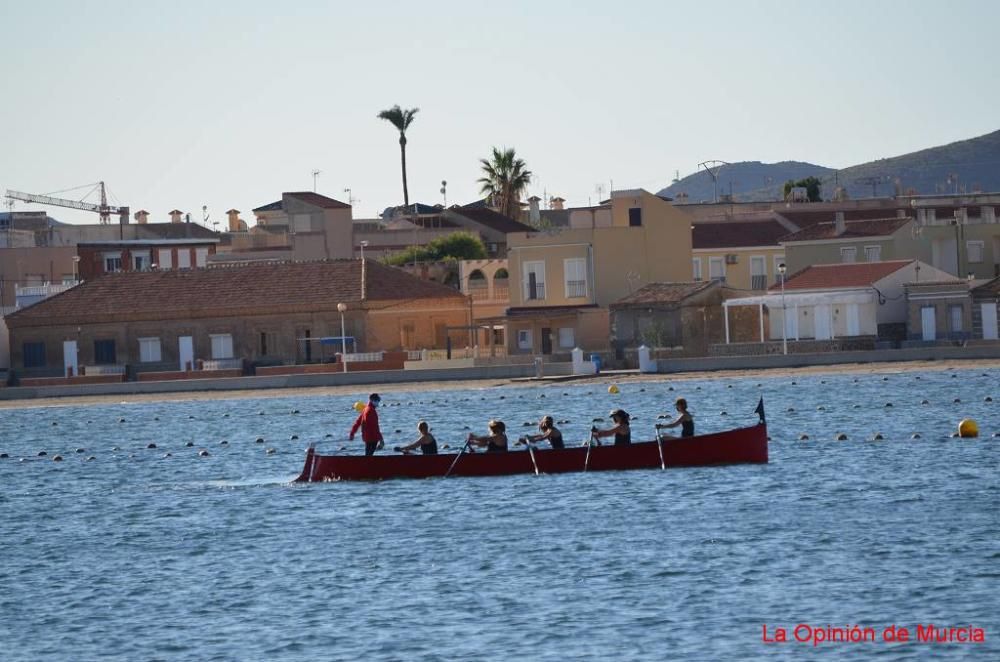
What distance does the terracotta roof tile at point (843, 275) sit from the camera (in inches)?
3273

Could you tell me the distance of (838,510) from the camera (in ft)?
113

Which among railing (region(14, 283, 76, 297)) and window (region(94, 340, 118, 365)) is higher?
railing (region(14, 283, 76, 297))

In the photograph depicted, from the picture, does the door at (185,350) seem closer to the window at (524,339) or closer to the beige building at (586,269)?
the beige building at (586,269)

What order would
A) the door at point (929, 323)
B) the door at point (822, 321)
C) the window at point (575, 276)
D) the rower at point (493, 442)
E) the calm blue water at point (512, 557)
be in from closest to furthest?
the calm blue water at point (512, 557)
the rower at point (493, 442)
the door at point (929, 323)
the door at point (822, 321)
the window at point (575, 276)

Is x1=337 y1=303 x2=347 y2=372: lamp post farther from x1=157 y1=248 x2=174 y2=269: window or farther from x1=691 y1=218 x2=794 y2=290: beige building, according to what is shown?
x1=157 y1=248 x2=174 y2=269: window

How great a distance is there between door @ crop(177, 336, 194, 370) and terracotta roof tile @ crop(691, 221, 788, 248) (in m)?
29.6

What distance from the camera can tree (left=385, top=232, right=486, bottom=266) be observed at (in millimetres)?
114375

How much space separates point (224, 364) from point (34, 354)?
457 inches

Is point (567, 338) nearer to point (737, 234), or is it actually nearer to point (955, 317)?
point (955, 317)

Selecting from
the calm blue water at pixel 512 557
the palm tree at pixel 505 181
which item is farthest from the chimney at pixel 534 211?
the calm blue water at pixel 512 557

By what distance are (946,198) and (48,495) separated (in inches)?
3519

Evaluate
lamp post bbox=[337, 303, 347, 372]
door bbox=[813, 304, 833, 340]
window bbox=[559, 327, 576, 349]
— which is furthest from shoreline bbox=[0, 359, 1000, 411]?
window bbox=[559, 327, 576, 349]

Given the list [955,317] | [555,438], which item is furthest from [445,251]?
[555,438]

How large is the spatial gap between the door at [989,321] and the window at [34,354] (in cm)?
4600
